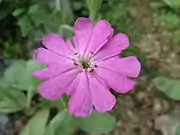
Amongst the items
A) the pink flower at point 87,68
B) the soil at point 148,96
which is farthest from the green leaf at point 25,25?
the pink flower at point 87,68

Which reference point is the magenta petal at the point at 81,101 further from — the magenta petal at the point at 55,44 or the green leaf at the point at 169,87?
the green leaf at the point at 169,87

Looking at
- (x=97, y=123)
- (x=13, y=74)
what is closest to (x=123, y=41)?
(x=97, y=123)

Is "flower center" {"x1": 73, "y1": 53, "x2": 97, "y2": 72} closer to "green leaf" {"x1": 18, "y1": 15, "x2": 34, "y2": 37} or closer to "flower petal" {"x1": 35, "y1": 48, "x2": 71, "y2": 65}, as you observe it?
"flower petal" {"x1": 35, "y1": 48, "x2": 71, "y2": 65}

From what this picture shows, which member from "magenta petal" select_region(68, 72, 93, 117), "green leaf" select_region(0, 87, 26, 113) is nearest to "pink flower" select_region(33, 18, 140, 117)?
"magenta petal" select_region(68, 72, 93, 117)

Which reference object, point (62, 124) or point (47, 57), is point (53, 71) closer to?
point (47, 57)

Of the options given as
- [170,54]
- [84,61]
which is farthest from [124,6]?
[84,61]

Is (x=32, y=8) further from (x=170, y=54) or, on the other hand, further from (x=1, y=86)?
(x=170, y=54)
